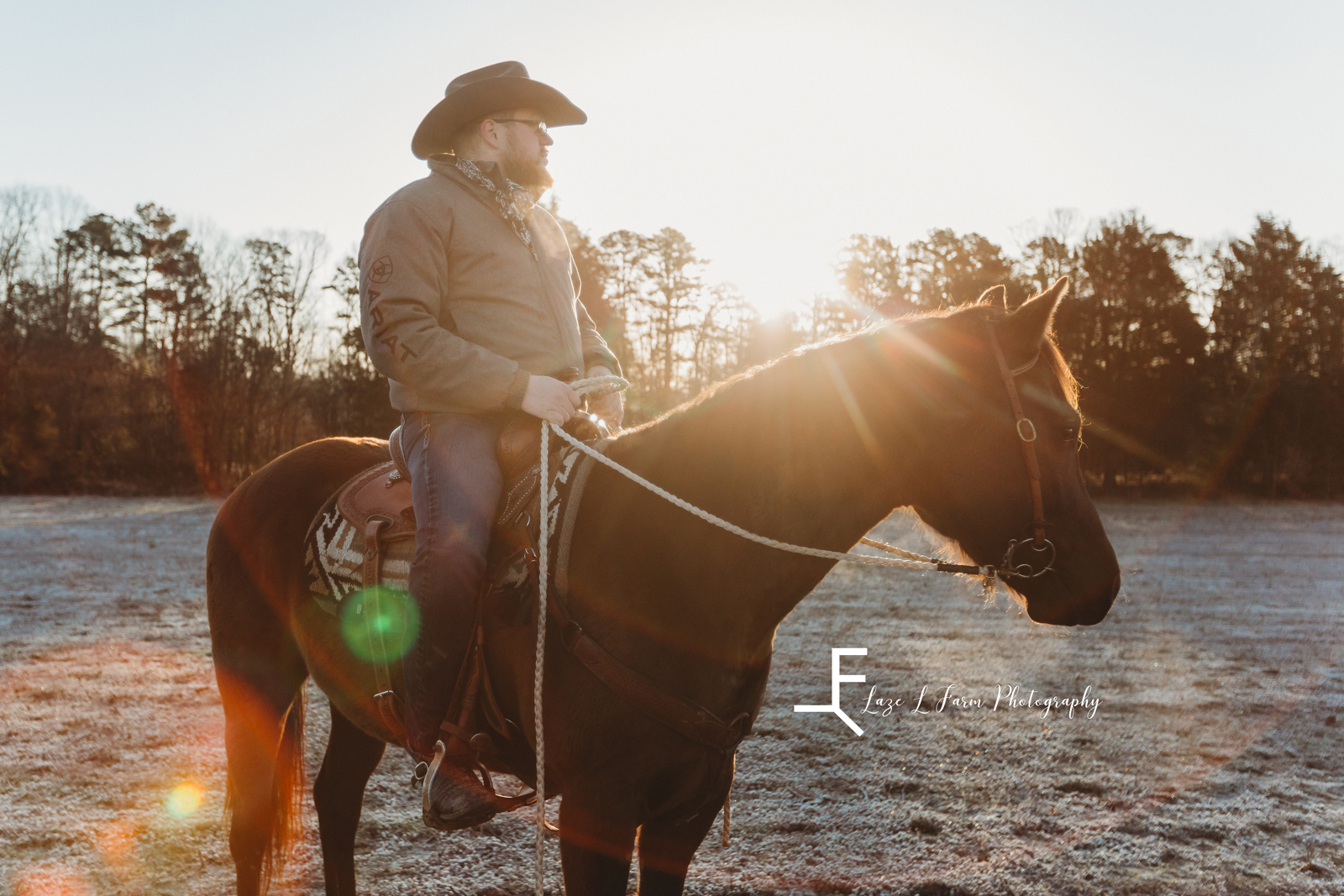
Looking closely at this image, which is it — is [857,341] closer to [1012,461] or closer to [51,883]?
[1012,461]

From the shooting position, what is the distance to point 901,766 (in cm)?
519

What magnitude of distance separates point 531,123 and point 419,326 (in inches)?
35.8

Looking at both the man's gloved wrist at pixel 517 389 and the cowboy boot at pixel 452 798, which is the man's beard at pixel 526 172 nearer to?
the man's gloved wrist at pixel 517 389

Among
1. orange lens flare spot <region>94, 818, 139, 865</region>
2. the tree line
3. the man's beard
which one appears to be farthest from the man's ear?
the tree line

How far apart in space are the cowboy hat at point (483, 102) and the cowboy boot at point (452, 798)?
6.61 feet

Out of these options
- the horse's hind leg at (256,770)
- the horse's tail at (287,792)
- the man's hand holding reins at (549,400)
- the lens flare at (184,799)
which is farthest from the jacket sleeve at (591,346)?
the lens flare at (184,799)

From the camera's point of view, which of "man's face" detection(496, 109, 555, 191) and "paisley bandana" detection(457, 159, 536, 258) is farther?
"man's face" detection(496, 109, 555, 191)

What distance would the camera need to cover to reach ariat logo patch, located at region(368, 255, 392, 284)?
7.90 feet

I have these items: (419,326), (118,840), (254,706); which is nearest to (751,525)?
(419,326)

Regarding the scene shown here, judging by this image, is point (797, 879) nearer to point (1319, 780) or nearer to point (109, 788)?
point (1319, 780)

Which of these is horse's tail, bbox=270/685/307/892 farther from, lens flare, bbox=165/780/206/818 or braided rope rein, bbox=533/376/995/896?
braided rope rein, bbox=533/376/995/896

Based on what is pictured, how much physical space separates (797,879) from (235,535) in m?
2.98

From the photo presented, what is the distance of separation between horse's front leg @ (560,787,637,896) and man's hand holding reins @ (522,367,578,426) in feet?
3.37

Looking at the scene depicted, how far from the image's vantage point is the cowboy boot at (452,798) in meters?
2.35
